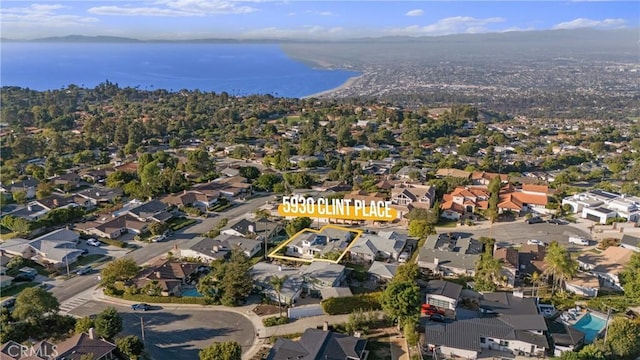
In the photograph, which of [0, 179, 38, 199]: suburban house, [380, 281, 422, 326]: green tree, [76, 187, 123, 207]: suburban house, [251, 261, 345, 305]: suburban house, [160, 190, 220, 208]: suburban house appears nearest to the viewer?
[380, 281, 422, 326]: green tree

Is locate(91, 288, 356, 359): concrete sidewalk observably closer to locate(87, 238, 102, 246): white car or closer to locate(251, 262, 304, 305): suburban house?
locate(251, 262, 304, 305): suburban house

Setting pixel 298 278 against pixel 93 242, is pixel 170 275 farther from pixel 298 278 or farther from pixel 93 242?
pixel 93 242

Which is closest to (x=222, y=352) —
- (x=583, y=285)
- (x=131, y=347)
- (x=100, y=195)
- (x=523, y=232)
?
(x=131, y=347)

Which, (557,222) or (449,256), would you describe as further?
(557,222)

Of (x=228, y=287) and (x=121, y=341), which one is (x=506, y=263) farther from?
(x=121, y=341)

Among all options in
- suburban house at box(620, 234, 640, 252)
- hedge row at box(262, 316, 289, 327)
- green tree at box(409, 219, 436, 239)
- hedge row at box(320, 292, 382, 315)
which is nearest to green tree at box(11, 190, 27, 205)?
hedge row at box(262, 316, 289, 327)

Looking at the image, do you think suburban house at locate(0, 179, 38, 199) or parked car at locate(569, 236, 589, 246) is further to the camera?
suburban house at locate(0, 179, 38, 199)

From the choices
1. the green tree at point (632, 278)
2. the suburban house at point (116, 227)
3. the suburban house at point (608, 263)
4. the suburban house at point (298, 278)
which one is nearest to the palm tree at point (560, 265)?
the green tree at point (632, 278)
